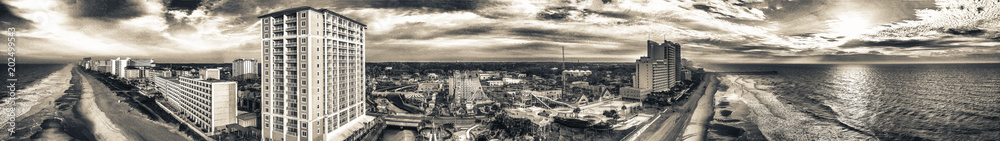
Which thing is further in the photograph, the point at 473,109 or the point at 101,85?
the point at 101,85

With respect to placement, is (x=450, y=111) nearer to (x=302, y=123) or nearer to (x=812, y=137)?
(x=302, y=123)

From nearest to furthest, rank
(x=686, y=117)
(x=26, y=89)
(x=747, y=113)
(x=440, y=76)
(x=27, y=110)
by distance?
(x=27, y=110) < (x=686, y=117) < (x=747, y=113) < (x=26, y=89) < (x=440, y=76)

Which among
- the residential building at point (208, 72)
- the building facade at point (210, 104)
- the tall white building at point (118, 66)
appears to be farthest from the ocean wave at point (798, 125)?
the tall white building at point (118, 66)

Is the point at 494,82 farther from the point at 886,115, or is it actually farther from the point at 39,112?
the point at 39,112

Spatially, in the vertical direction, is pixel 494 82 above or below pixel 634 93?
above

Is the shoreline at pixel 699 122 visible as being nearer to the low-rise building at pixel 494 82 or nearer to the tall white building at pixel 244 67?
the low-rise building at pixel 494 82

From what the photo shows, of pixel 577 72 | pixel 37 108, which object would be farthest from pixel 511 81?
pixel 37 108

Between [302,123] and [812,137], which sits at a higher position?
[302,123]

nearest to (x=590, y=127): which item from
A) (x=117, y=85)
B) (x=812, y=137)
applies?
(x=812, y=137)
